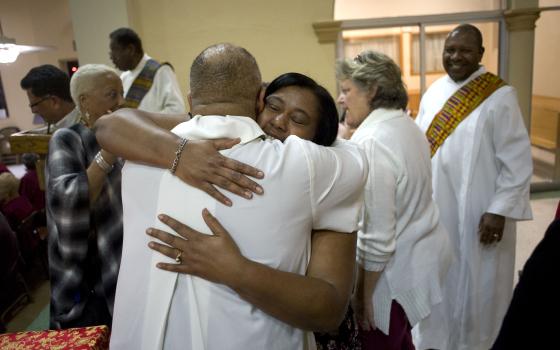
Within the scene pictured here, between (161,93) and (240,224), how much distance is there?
2995 millimetres

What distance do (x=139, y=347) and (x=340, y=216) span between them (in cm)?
55

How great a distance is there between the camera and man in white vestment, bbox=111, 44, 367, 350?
3.18 feet

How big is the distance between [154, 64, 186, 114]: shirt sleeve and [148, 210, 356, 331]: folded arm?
2.81m

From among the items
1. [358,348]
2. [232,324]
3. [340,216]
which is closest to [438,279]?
[358,348]

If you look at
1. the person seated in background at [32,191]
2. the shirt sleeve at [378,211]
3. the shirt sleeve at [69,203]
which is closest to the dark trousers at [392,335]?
the shirt sleeve at [378,211]

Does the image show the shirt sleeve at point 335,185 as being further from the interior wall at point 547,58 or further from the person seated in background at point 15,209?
the interior wall at point 547,58

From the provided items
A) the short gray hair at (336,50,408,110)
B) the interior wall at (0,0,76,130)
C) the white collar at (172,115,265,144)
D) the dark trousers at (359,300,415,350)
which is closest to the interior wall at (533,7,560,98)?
the short gray hair at (336,50,408,110)

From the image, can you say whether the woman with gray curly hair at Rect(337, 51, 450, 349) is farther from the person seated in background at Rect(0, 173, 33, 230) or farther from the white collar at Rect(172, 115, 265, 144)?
the person seated in background at Rect(0, 173, 33, 230)

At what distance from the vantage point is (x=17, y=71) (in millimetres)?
12008

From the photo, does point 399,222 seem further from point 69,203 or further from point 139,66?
point 139,66

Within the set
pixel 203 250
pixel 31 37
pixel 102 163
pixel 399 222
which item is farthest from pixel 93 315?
pixel 31 37

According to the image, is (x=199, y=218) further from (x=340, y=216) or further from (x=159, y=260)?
(x=340, y=216)

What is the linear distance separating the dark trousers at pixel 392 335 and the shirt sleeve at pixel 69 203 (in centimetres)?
120

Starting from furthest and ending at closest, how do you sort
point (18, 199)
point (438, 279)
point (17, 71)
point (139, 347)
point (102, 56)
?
point (17, 71), point (102, 56), point (18, 199), point (438, 279), point (139, 347)
